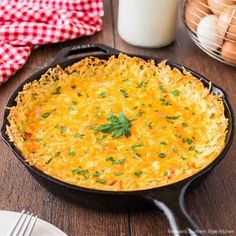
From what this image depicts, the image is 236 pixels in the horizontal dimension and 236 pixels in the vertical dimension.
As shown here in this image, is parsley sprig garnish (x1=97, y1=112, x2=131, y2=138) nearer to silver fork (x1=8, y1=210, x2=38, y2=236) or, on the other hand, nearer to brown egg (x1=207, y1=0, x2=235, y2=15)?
silver fork (x1=8, y1=210, x2=38, y2=236)

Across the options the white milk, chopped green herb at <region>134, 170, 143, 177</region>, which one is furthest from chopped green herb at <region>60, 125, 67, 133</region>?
the white milk

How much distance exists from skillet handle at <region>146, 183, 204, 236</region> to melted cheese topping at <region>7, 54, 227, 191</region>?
6 cm

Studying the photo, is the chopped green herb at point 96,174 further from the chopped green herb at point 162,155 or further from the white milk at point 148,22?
the white milk at point 148,22

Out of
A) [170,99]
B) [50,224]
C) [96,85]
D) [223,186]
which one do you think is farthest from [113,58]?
[50,224]

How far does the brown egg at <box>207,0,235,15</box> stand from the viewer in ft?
5.33

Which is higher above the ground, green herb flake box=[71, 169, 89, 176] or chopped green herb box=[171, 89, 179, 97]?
green herb flake box=[71, 169, 89, 176]

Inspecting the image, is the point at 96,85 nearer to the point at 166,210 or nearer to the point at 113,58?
the point at 113,58

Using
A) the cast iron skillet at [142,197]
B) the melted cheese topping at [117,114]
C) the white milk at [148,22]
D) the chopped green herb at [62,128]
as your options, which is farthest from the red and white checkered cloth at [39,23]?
the cast iron skillet at [142,197]

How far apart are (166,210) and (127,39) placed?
36.5 inches

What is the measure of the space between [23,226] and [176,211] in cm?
30

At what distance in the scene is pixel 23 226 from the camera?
106 centimetres

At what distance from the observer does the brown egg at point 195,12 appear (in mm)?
1708

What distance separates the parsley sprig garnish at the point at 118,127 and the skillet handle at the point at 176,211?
27cm

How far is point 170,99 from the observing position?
4.81 feet
